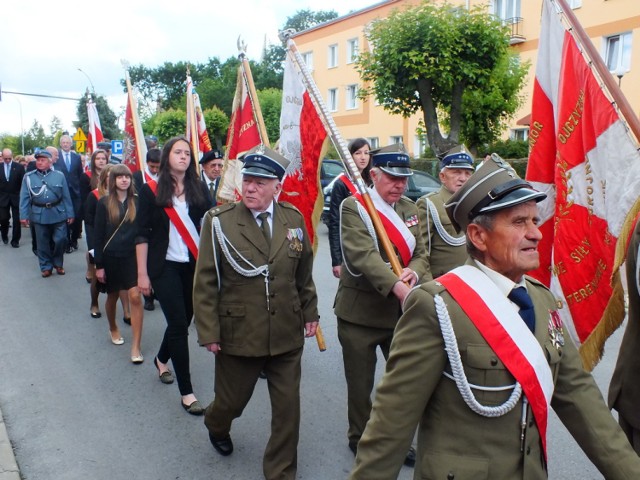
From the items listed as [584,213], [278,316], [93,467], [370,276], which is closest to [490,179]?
[584,213]

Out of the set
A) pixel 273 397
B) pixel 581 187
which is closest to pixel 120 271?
pixel 273 397

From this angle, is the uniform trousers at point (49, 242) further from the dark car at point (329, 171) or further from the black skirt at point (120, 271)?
the dark car at point (329, 171)

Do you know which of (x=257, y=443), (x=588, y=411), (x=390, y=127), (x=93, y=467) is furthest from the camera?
(x=390, y=127)

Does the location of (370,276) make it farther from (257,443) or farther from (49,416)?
(49,416)

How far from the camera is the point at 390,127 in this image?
1494 inches

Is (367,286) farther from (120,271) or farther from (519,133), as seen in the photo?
(519,133)

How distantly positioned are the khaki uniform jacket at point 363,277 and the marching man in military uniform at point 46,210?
7.42 meters

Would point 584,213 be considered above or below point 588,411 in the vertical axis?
above

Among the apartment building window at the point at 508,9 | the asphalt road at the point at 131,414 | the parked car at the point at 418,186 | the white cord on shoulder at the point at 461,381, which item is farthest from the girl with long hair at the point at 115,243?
the apartment building window at the point at 508,9

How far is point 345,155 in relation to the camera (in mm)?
4344

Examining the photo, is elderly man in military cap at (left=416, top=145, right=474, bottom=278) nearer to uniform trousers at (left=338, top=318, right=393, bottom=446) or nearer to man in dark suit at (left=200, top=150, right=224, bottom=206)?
uniform trousers at (left=338, top=318, right=393, bottom=446)

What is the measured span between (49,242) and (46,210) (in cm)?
55

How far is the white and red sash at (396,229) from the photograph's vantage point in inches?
164

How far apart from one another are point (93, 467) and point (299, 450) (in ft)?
4.41
